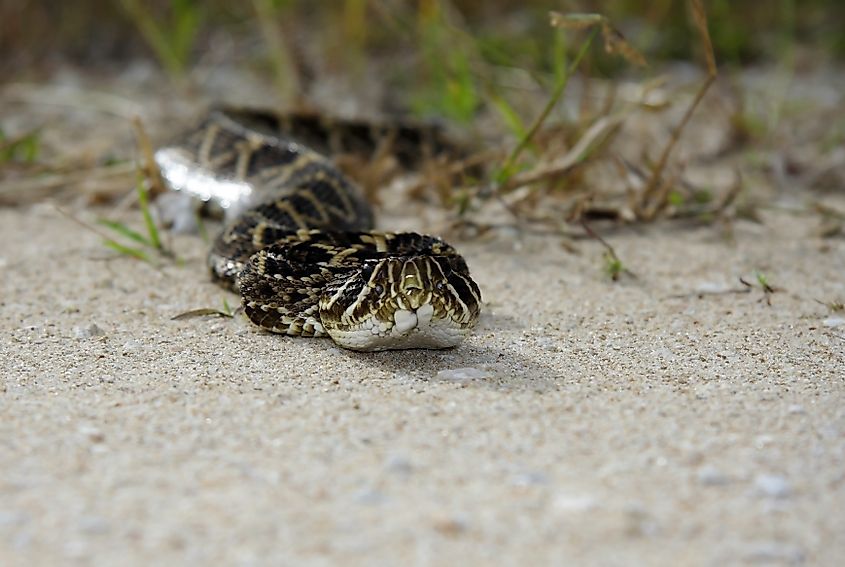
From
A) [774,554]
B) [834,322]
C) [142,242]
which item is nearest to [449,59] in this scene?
[142,242]

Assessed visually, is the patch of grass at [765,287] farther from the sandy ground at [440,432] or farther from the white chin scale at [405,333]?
the white chin scale at [405,333]

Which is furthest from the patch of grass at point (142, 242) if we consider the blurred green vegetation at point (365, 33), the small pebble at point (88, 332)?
the blurred green vegetation at point (365, 33)

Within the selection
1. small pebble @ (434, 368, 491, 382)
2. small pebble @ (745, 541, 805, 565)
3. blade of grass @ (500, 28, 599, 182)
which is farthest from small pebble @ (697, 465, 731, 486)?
blade of grass @ (500, 28, 599, 182)

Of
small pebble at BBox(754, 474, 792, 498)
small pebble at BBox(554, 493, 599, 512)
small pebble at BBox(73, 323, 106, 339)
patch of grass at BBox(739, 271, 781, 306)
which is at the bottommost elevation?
patch of grass at BBox(739, 271, 781, 306)

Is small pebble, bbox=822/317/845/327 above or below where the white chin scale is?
below

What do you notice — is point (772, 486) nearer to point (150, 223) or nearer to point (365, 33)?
point (150, 223)

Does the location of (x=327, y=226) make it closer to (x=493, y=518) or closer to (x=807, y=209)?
(x=807, y=209)

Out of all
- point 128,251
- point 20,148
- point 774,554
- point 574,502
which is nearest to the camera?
point 774,554

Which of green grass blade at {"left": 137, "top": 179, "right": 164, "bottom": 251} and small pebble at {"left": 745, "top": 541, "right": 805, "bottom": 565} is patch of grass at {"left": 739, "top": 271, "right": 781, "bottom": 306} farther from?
green grass blade at {"left": 137, "top": 179, "right": 164, "bottom": 251}
